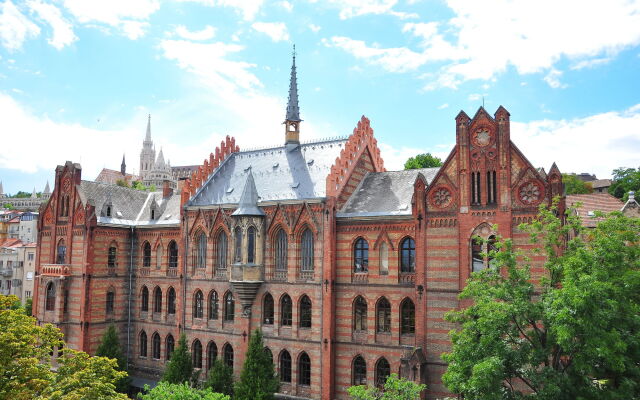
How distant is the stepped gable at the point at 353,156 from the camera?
39.2 metres

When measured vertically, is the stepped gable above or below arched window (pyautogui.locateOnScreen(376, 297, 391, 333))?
above

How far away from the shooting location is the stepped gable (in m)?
39.2

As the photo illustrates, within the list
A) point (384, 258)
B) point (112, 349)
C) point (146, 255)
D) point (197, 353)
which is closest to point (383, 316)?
point (384, 258)

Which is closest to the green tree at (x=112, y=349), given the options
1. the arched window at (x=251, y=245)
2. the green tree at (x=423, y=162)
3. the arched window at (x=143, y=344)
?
the arched window at (x=143, y=344)

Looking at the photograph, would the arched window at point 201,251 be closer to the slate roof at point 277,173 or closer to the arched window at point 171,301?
the slate roof at point 277,173

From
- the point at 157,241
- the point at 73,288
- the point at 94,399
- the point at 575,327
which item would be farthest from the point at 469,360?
the point at 73,288

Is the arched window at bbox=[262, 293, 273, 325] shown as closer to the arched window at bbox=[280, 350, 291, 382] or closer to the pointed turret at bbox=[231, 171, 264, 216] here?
the arched window at bbox=[280, 350, 291, 382]

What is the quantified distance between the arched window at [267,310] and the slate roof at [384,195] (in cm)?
906

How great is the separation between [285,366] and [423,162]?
99.8 ft

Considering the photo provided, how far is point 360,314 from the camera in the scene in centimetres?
3734

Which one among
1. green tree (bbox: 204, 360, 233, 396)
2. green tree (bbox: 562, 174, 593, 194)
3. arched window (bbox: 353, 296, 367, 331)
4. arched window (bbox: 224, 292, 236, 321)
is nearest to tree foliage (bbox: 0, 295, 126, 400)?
green tree (bbox: 204, 360, 233, 396)

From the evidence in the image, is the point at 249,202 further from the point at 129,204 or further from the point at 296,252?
the point at 129,204

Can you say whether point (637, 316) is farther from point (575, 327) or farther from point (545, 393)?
point (545, 393)

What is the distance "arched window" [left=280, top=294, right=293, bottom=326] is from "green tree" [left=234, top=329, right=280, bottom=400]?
2.60 metres
